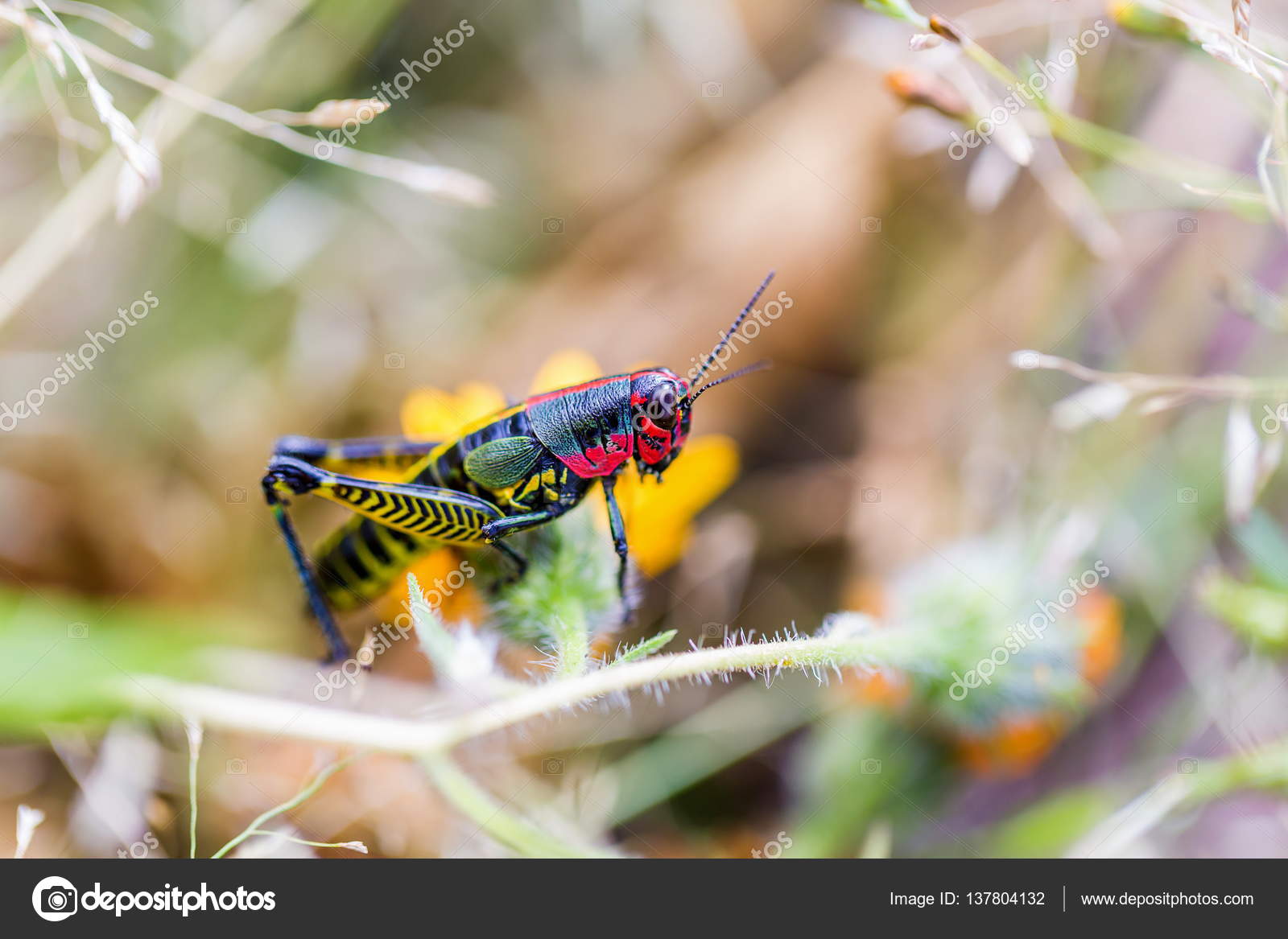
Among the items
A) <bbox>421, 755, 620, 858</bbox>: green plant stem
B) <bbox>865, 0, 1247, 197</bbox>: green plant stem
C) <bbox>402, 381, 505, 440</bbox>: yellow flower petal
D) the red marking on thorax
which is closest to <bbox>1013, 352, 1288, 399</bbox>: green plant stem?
<bbox>865, 0, 1247, 197</bbox>: green plant stem

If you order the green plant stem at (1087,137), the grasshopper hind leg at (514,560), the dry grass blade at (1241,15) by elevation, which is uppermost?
the green plant stem at (1087,137)

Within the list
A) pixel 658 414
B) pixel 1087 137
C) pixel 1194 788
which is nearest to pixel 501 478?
pixel 658 414

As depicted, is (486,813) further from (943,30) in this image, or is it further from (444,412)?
(943,30)

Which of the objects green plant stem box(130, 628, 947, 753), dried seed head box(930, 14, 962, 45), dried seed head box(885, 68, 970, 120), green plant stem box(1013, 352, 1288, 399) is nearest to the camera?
green plant stem box(130, 628, 947, 753)

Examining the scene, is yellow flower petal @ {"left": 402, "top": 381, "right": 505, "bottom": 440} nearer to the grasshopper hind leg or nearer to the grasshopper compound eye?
the grasshopper hind leg

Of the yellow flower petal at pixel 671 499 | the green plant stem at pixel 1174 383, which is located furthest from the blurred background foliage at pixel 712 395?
the green plant stem at pixel 1174 383

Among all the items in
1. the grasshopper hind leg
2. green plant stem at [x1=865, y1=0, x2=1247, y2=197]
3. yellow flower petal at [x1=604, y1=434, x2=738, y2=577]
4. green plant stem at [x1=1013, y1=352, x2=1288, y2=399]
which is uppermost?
green plant stem at [x1=865, y1=0, x2=1247, y2=197]
